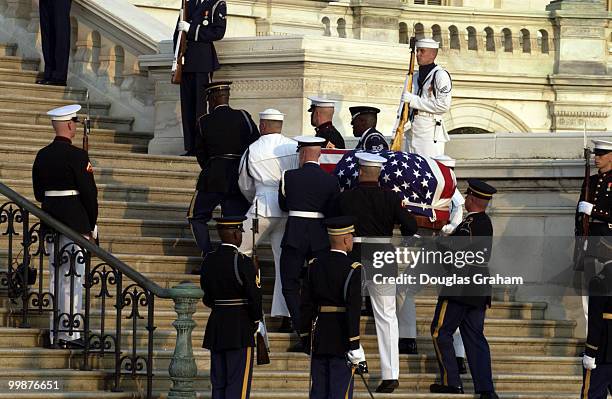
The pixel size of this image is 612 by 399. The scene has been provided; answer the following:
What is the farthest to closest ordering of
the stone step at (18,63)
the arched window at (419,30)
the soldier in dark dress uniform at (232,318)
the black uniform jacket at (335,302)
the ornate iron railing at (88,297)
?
the arched window at (419,30), the stone step at (18,63), the ornate iron railing at (88,297), the soldier in dark dress uniform at (232,318), the black uniform jacket at (335,302)

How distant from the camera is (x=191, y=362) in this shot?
55.0ft

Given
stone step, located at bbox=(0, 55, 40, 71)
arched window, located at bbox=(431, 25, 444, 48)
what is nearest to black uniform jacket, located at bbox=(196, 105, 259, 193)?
stone step, located at bbox=(0, 55, 40, 71)

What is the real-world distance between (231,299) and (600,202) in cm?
354

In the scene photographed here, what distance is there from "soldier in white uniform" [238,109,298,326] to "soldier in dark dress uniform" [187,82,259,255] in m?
0.18

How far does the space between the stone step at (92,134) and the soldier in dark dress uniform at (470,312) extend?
16.0ft

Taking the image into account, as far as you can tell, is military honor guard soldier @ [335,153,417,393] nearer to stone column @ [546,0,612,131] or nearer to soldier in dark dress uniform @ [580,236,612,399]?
soldier in dark dress uniform @ [580,236,612,399]

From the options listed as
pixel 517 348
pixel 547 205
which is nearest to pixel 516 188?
pixel 547 205

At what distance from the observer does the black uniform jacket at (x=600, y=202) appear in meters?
18.3

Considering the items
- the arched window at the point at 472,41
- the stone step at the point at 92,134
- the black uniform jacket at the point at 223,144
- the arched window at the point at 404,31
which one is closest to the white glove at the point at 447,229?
the black uniform jacket at the point at 223,144

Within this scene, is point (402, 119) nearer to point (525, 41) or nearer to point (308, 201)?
point (308, 201)

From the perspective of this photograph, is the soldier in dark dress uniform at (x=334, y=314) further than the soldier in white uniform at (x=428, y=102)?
No

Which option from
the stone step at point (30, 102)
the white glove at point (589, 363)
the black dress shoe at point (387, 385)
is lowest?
the black dress shoe at point (387, 385)

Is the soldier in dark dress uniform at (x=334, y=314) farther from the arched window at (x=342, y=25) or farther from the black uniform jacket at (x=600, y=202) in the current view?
the arched window at (x=342, y=25)

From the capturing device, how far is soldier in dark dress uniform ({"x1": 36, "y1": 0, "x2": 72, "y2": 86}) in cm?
2294
